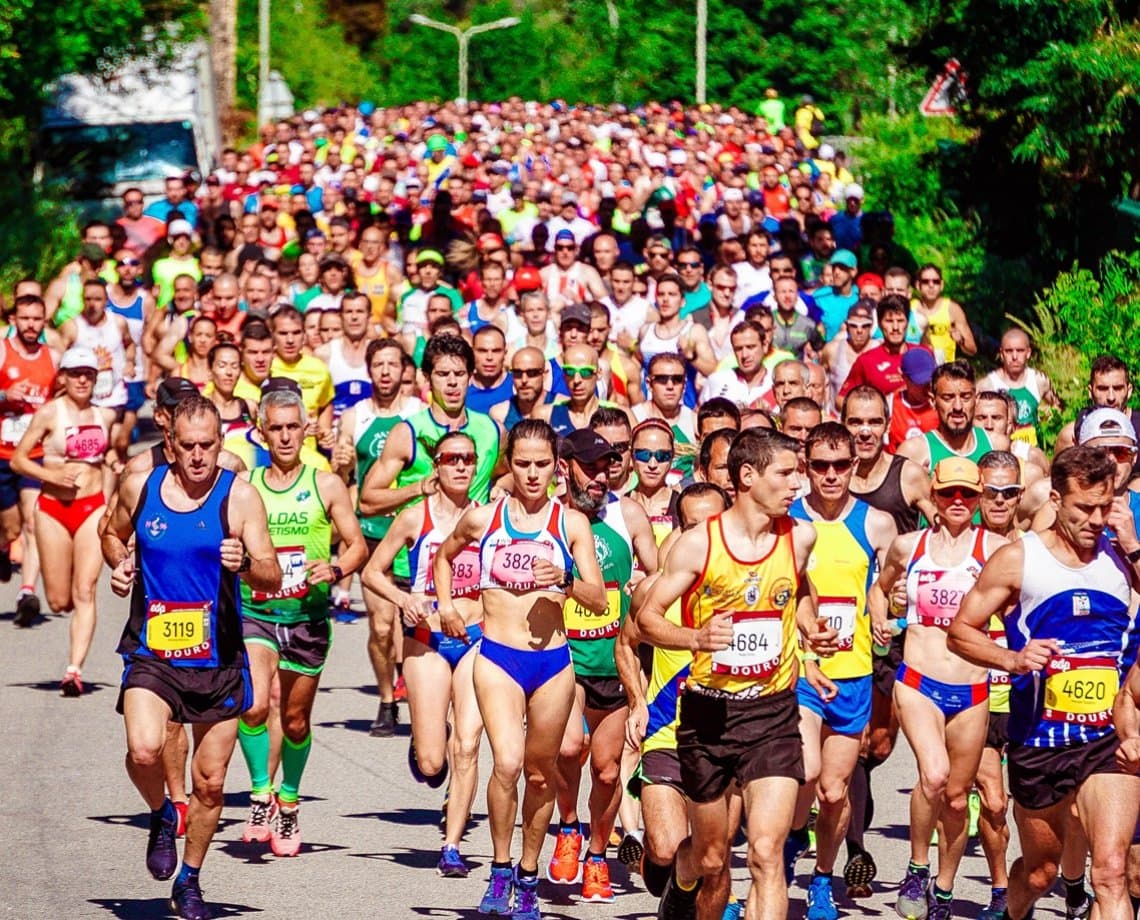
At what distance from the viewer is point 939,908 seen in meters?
9.18

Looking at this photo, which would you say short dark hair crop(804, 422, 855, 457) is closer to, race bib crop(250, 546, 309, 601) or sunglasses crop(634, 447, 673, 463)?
sunglasses crop(634, 447, 673, 463)

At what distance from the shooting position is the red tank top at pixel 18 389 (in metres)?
15.9

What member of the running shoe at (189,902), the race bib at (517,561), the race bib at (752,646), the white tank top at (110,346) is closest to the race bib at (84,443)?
the white tank top at (110,346)

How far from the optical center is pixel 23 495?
15570mm

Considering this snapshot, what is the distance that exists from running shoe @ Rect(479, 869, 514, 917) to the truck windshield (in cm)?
2304

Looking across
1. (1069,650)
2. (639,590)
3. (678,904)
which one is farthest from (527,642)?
(1069,650)

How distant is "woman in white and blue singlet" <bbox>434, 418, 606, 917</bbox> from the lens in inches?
362

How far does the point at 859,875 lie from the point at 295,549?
2830mm

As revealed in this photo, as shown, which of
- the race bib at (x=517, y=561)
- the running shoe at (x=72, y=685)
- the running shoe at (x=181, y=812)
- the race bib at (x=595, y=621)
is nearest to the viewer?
the race bib at (x=517, y=561)

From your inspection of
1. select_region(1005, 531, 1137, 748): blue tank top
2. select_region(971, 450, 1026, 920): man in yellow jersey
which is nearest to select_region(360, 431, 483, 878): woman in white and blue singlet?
select_region(971, 450, 1026, 920): man in yellow jersey

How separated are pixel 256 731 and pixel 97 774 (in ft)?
5.69

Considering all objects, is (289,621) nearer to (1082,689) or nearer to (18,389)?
(1082,689)

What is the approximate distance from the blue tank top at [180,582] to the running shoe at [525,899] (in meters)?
1.43

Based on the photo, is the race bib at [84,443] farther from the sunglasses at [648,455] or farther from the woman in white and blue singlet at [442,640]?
the sunglasses at [648,455]
